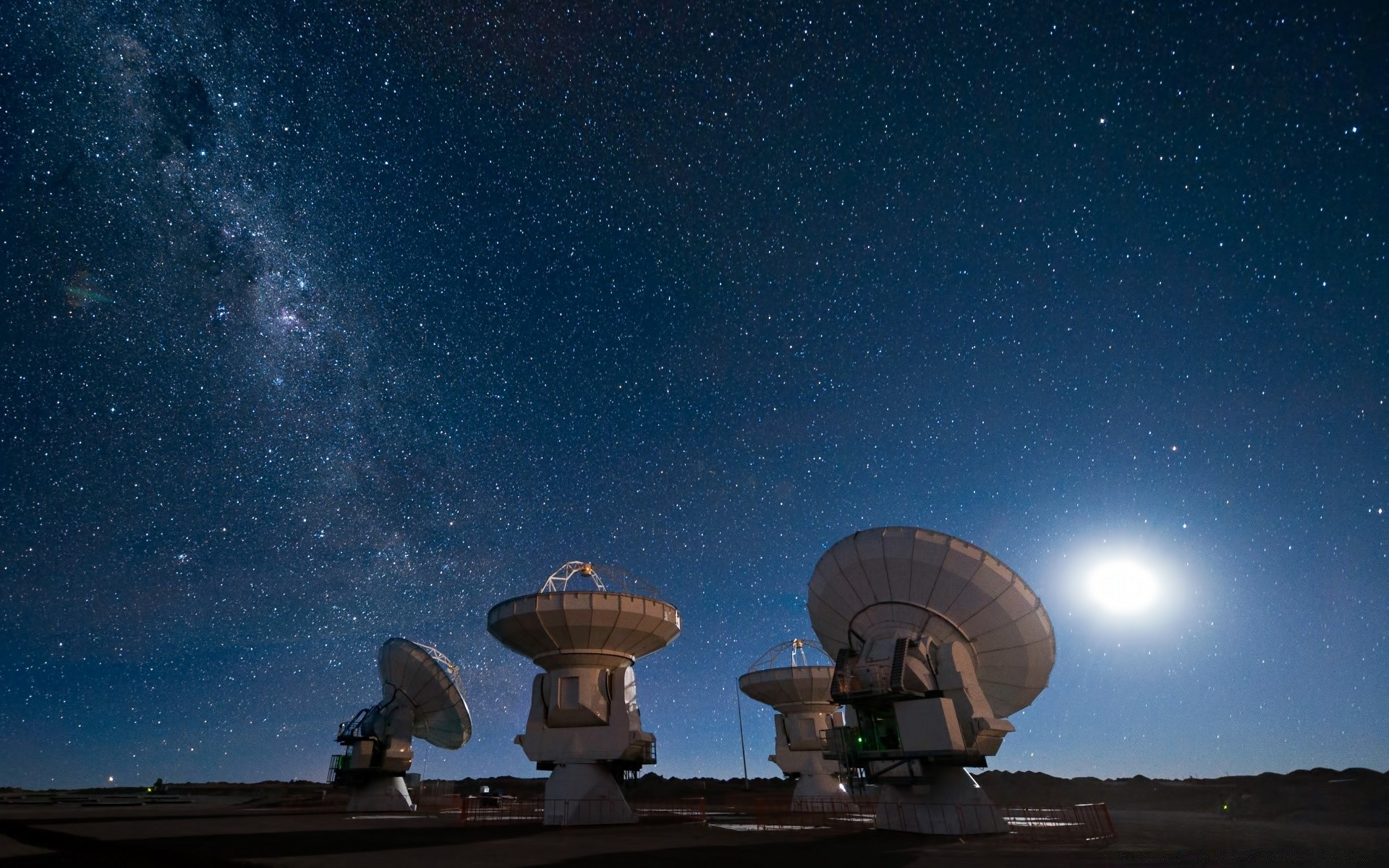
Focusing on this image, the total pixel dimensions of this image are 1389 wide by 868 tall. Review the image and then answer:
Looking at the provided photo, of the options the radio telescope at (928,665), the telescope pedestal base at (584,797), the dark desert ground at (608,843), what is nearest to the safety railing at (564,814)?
the telescope pedestal base at (584,797)

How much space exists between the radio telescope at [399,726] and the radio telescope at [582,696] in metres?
11.7

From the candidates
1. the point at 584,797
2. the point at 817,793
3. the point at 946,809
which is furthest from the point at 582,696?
the point at 817,793

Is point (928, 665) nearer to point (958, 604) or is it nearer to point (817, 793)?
point (958, 604)

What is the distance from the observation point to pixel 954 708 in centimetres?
2223

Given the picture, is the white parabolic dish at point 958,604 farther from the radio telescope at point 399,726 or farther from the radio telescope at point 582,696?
the radio telescope at point 399,726

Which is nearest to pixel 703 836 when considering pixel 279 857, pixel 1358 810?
pixel 279 857

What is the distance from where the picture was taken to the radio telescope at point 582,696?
27513mm

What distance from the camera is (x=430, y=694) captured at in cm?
3884

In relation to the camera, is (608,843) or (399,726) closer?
(608,843)

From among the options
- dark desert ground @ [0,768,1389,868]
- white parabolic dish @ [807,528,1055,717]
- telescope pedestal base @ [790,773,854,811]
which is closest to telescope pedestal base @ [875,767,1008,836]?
dark desert ground @ [0,768,1389,868]

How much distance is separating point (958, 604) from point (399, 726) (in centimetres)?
2908

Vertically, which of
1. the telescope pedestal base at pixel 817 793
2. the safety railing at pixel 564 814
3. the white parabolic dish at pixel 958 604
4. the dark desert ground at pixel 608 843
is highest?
the white parabolic dish at pixel 958 604

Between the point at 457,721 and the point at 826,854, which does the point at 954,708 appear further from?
the point at 457,721

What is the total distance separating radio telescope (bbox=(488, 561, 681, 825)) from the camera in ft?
90.3
